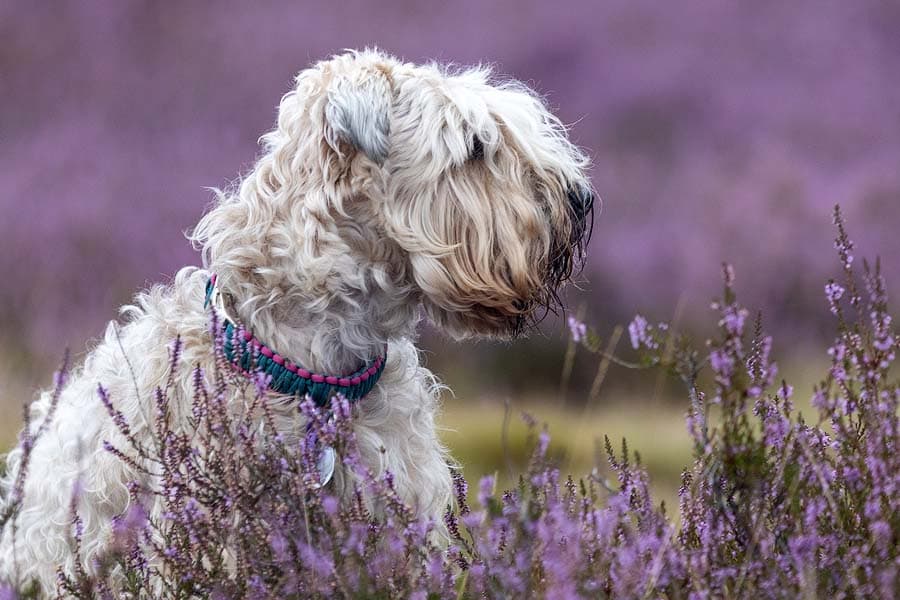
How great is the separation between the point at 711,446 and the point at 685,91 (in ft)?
27.7

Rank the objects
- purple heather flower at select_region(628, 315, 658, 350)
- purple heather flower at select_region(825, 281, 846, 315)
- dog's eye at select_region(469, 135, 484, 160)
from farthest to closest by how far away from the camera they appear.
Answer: dog's eye at select_region(469, 135, 484, 160) → purple heather flower at select_region(825, 281, 846, 315) → purple heather flower at select_region(628, 315, 658, 350)

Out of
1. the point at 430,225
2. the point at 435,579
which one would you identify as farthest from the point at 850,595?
the point at 430,225

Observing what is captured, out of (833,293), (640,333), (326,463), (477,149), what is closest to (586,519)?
(640,333)

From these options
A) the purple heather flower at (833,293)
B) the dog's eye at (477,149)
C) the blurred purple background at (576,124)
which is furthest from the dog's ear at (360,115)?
the blurred purple background at (576,124)

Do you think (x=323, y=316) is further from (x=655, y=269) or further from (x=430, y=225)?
(x=655, y=269)

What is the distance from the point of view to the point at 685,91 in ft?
35.5

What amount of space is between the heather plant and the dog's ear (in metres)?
0.79

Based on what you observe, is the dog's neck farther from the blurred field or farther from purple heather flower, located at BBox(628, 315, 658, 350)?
the blurred field

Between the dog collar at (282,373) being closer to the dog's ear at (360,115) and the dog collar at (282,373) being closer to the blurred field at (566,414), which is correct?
the dog's ear at (360,115)

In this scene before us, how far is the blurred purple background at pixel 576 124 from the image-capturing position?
940 cm

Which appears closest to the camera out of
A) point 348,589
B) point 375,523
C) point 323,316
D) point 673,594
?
point 348,589

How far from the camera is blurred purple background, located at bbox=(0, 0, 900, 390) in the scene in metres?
9.40

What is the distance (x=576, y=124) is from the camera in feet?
31.4

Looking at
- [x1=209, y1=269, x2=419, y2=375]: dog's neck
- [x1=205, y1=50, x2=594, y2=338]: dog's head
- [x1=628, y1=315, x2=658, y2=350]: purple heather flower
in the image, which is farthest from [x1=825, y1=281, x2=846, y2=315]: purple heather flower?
[x1=209, y1=269, x2=419, y2=375]: dog's neck
